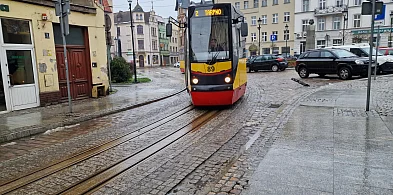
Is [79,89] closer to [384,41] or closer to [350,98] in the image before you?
[350,98]

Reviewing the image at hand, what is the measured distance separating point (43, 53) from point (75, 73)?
70.6 inches

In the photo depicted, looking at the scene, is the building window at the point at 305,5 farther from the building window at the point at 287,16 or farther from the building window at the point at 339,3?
the building window at the point at 339,3

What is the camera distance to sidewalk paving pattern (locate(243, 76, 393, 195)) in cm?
396

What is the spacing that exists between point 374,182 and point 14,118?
31.1 ft

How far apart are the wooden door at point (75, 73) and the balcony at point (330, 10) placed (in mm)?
50825

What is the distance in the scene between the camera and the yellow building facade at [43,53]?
10273 mm

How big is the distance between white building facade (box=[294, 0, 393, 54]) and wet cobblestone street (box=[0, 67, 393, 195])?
152 feet

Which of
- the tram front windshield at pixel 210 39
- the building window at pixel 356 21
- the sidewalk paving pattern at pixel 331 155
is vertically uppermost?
the building window at pixel 356 21

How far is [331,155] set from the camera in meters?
5.11

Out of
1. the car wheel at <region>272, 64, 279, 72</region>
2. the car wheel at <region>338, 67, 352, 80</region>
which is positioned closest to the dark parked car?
the car wheel at <region>272, 64, 279, 72</region>

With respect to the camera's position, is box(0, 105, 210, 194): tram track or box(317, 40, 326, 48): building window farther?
box(317, 40, 326, 48): building window

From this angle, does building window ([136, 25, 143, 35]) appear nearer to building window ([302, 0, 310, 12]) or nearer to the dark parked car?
building window ([302, 0, 310, 12])

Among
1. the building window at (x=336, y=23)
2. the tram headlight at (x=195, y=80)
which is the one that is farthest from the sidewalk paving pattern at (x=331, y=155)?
the building window at (x=336, y=23)

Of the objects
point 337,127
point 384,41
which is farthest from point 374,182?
point 384,41
